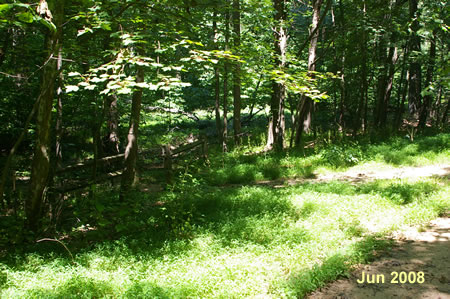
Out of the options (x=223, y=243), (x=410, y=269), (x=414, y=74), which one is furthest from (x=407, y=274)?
(x=414, y=74)

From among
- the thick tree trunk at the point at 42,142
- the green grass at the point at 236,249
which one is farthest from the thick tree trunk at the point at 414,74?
the thick tree trunk at the point at 42,142

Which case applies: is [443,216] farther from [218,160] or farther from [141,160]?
[141,160]

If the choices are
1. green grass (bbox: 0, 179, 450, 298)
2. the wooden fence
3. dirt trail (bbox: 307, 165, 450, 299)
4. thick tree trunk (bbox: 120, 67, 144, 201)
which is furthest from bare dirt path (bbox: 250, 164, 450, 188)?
thick tree trunk (bbox: 120, 67, 144, 201)

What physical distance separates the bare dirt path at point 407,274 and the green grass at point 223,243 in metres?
0.19

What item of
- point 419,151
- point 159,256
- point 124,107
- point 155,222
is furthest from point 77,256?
point 419,151

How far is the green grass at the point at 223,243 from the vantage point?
12.9 feet

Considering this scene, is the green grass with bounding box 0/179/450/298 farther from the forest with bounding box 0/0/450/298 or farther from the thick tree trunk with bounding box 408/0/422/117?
the thick tree trunk with bounding box 408/0/422/117

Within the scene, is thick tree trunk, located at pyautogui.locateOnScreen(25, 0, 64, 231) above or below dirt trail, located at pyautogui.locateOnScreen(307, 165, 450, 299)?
above

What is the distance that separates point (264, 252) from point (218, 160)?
7.83 m

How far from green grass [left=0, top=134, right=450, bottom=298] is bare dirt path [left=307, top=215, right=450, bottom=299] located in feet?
0.63

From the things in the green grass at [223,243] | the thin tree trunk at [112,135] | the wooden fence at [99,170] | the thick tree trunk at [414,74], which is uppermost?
the thick tree trunk at [414,74]

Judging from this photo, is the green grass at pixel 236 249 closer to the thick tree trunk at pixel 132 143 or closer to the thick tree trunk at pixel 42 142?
the thick tree trunk at pixel 42 142

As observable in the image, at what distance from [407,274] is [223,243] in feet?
9.10

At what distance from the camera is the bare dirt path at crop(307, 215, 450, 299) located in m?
3.94
